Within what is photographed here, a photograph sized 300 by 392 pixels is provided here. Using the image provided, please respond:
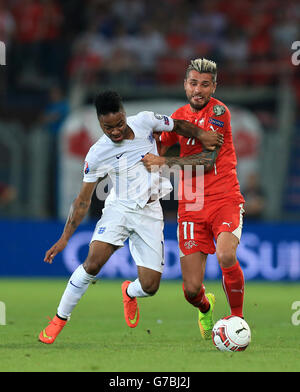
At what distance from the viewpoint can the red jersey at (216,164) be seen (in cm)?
780

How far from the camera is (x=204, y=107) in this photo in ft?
26.0

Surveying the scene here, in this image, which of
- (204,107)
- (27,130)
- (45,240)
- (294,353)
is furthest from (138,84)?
(294,353)

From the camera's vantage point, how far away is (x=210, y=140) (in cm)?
765

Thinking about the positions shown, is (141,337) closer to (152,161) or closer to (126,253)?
(152,161)

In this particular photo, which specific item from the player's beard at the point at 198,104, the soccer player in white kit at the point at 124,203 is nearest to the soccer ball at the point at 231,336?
the soccer player in white kit at the point at 124,203

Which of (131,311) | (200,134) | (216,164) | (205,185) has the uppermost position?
(200,134)

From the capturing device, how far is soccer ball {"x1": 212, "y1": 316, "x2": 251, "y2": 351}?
277 inches

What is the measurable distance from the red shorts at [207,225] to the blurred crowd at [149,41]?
961cm

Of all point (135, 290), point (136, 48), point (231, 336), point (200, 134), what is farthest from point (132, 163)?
point (136, 48)

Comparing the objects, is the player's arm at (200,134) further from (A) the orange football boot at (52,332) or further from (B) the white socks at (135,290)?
(A) the orange football boot at (52,332)

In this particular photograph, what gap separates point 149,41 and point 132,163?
10204mm

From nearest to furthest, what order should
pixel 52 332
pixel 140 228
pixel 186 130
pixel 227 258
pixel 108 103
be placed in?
1. pixel 108 103
2. pixel 227 258
3. pixel 52 332
4. pixel 186 130
5. pixel 140 228

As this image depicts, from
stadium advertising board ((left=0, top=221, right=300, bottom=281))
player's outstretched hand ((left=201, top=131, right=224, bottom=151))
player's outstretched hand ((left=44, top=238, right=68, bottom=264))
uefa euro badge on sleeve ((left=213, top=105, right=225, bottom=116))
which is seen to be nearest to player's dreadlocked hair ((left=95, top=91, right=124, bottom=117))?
player's outstretched hand ((left=201, top=131, right=224, bottom=151))
